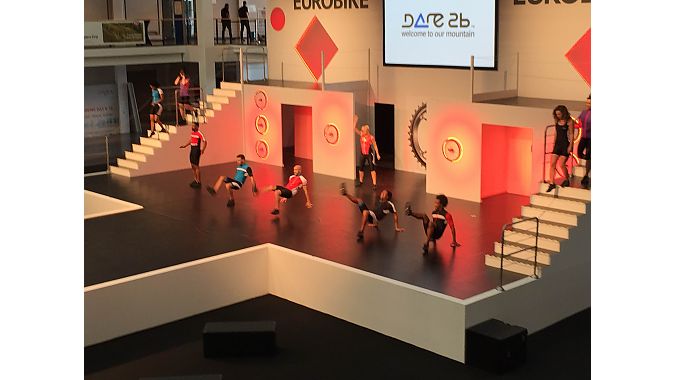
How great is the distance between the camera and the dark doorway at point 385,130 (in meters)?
19.5

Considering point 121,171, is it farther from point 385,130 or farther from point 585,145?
point 585,145

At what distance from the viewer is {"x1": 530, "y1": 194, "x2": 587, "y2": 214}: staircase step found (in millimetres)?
11258

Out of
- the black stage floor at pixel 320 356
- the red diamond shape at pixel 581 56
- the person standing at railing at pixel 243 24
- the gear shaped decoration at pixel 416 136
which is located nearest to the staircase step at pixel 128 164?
the gear shaped decoration at pixel 416 136

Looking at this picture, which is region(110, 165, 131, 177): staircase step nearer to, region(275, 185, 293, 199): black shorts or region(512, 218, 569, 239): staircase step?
region(275, 185, 293, 199): black shorts

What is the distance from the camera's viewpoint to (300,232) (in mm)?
13242

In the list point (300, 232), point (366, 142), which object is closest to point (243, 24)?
point (366, 142)

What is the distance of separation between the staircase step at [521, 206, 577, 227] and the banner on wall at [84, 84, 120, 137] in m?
19.6

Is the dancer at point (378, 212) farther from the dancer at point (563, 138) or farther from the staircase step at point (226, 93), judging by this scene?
the staircase step at point (226, 93)

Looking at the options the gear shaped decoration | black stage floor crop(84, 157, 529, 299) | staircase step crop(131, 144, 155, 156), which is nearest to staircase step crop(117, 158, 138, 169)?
staircase step crop(131, 144, 155, 156)

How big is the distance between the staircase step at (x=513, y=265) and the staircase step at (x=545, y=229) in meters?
0.57

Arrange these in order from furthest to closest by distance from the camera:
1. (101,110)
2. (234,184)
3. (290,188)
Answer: (101,110), (234,184), (290,188)

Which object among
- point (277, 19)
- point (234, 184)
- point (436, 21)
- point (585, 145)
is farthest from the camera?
point (277, 19)

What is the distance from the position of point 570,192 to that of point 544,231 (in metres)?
0.76
